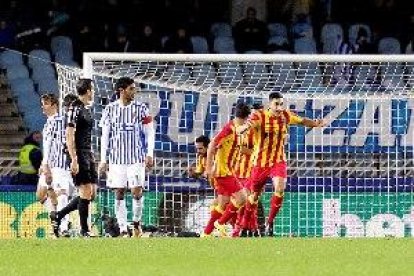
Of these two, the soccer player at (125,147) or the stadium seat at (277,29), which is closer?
the soccer player at (125,147)

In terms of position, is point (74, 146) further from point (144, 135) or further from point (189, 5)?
point (189, 5)

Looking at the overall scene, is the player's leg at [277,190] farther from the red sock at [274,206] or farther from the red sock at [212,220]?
the red sock at [212,220]

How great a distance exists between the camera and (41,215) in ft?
73.5

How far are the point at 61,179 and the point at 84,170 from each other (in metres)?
2.48

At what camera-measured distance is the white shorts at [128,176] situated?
19797mm

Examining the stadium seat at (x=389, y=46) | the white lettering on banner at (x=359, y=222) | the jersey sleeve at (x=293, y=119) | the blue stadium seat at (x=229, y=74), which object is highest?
the stadium seat at (x=389, y=46)

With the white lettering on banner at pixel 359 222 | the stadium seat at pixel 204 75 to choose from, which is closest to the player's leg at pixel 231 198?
the white lettering on banner at pixel 359 222

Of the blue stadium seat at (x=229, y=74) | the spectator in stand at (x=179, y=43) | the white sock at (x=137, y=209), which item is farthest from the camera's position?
the spectator in stand at (x=179, y=43)

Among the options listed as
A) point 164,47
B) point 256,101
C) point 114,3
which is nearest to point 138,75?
point 256,101

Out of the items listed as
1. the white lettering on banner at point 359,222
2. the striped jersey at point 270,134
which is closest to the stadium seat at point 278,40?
the white lettering on banner at point 359,222

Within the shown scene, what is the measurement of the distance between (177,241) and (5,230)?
659 cm

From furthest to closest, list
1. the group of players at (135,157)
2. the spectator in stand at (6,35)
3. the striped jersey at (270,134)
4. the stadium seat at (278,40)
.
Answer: the stadium seat at (278,40) → the spectator in stand at (6,35) → the striped jersey at (270,134) → the group of players at (135,157)

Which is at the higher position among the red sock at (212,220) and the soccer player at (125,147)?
the soccer player at (125,147)

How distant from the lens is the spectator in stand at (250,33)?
29.2 meters
